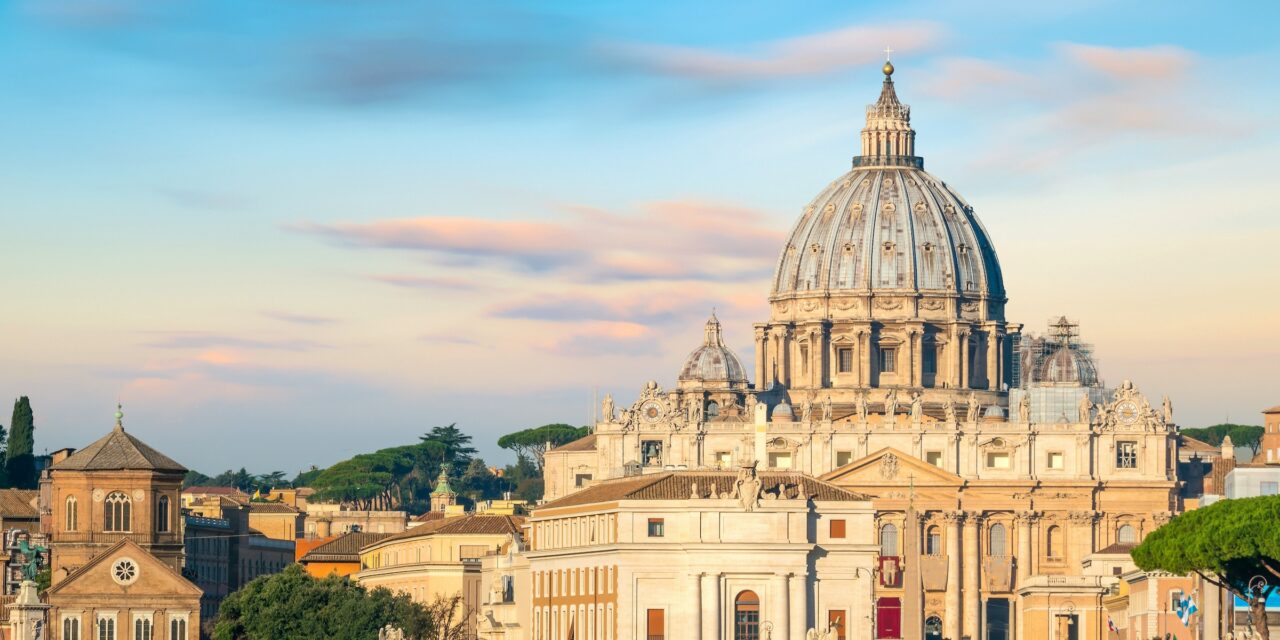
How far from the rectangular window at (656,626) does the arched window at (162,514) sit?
2164 centimetres

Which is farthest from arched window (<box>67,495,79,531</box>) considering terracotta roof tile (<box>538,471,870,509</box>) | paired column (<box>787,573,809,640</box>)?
paired column (<box>787,573,809,640</box>)

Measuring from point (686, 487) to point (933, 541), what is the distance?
52.7 meters

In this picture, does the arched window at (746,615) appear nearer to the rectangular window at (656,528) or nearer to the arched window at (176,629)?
the rectangular window at (656,528)

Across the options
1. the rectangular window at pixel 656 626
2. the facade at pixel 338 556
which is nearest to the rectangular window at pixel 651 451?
the facade at pixel 338 556

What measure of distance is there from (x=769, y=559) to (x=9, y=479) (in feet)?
182

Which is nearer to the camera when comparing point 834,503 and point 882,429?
point 834,503

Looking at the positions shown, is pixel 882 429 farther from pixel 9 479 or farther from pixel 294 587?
pixel 294 587

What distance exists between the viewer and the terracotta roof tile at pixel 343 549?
578ft

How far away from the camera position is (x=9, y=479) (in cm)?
17462

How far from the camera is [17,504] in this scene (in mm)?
152000

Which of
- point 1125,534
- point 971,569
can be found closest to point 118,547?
point 971,569

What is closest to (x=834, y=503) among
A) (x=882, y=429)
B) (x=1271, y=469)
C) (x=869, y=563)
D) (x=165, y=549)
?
(x=869, y=563)

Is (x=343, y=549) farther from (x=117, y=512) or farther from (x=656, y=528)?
(x=656, y=528)

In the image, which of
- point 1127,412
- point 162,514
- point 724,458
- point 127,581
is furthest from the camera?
point 1127,412
